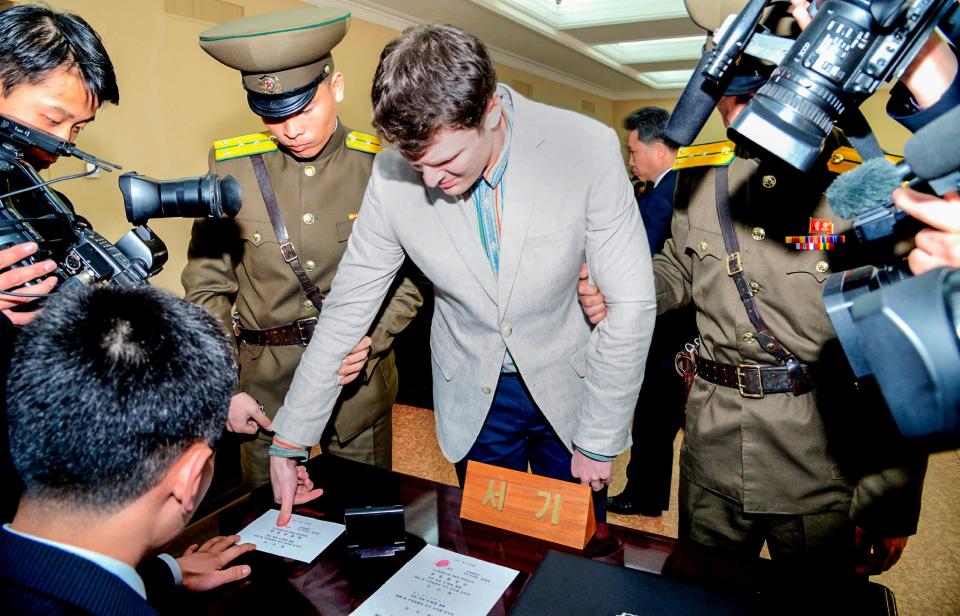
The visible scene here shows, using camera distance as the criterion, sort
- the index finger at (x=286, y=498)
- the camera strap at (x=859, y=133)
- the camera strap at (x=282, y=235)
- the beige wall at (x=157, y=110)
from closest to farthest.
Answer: the camera strap at (x=859, y=133) < the index finger at (x=286, y=498) < the camera strap at (x=282, y=235) < the beige wall at (x=157, y=110)

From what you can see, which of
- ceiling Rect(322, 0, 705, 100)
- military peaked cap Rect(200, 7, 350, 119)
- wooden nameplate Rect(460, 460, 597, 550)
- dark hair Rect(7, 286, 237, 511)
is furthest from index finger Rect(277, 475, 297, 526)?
ceiling Rect(322, 0, 705, 100)

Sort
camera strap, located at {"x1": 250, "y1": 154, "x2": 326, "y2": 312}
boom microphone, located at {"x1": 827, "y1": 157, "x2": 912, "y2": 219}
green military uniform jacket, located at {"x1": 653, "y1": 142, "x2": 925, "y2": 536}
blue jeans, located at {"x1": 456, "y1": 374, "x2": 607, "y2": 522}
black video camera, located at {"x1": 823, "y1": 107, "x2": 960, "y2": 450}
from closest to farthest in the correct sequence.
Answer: black video camera, located at {"x1": 823, "y1": 107, "x2": 960, "y2": 450} → boom microphone, located at {"x1": 827, "y1": 157, "x2": 912, "y2": 219} → green military uniform jacket, located at {"x1": 653, "y1": 142, "x2": 925, "y2": 536} → blue jeans, located at {"x1": 456, "y1": 374, "x2": 607, "y2": 522} → camera strap, located at {"x1": 250, "y1": 154, "x2": 326, "y2": 312}

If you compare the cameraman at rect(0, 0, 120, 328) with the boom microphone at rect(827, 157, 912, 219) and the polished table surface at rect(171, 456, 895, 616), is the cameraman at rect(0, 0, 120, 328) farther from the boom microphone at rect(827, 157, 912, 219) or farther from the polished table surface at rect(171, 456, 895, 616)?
the boom microphone at rect(827, 157, 912, 219)

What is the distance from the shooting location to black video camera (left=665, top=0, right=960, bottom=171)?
739 mm

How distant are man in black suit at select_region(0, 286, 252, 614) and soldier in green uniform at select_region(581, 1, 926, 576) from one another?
3.01 feet

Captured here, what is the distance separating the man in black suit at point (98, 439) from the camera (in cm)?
75

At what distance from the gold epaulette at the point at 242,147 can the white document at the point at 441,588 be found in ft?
4.39

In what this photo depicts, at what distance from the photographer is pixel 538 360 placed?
4.82 feet

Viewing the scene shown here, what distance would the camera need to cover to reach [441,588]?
3.37 ft

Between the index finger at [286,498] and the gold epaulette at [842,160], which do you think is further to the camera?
the gold epaulette at [842,160]

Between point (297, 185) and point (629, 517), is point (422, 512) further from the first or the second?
point (629, 517)

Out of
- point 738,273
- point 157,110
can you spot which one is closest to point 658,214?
point 738,273

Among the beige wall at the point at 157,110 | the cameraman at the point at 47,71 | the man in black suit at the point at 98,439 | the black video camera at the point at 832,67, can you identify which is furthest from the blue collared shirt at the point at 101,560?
the beige wall at the point at 157,110

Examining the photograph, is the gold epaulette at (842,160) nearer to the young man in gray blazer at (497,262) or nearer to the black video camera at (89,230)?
the young man in gray blazer at (497,262)
